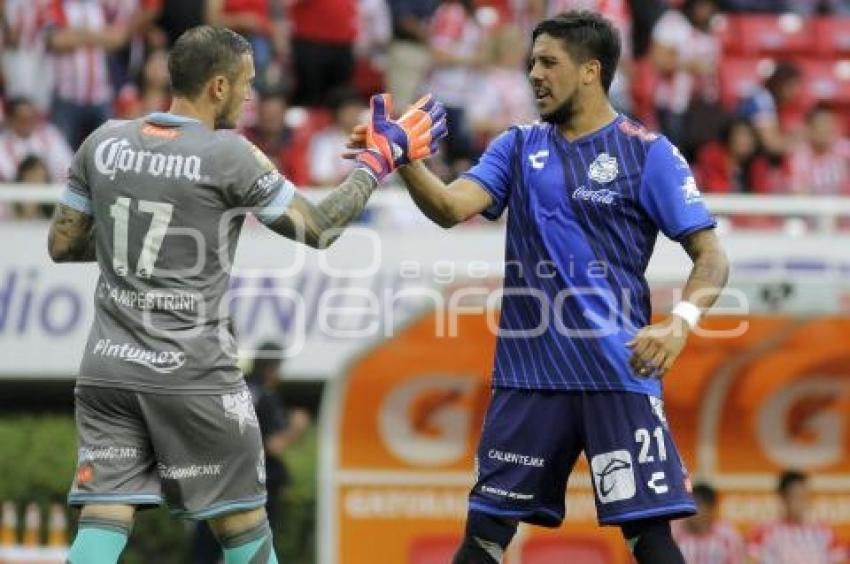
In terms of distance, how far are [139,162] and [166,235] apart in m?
0.27

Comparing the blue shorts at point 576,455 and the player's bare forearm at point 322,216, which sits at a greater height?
the player's bare forearm at point 322,216

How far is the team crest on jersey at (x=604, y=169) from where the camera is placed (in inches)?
307

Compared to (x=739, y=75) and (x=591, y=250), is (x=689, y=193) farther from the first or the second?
(x=739, y=75)

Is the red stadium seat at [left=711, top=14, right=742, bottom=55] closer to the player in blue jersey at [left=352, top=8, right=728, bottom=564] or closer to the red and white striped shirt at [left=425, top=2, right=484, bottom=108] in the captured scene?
the red and white striped shirt at [left=425, top=2, right=484, bottom=108]

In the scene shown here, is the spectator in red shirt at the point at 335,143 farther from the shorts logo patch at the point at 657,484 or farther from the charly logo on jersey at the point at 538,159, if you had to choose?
the shorts logo patch at the point at 657,484

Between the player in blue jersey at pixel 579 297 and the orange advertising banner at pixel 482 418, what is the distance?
3.90m

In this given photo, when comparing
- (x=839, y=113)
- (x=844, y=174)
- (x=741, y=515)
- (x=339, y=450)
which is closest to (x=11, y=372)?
(x=339, y=450)

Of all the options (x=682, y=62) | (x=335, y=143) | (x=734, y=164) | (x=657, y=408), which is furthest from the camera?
(x=682, y=62)

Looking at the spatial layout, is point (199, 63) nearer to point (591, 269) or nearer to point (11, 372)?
point (591, 269)

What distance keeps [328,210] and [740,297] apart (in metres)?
4.94

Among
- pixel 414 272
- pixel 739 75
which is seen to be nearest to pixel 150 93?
pixel 414 272

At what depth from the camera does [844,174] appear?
1619 centimetres

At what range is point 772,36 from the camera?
18531mm

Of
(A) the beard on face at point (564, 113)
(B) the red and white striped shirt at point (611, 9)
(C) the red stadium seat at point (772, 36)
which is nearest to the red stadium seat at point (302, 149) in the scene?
(B) the red and white striped shirt at point (611, 9)
